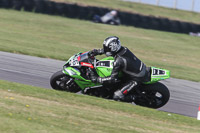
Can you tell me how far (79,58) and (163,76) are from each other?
1.97 m

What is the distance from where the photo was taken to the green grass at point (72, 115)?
5.76m

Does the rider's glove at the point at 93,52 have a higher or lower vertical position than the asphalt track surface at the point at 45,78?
higher

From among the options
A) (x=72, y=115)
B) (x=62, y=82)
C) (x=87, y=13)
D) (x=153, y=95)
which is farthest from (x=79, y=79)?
(x=87, y=13)

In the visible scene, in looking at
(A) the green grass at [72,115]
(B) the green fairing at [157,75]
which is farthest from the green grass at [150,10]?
(A) the green grass at [72,115]

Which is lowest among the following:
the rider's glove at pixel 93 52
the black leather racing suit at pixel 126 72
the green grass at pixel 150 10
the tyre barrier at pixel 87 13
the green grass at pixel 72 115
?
the green grass at pixel 72 115

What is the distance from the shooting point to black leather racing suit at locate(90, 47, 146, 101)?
321 inches

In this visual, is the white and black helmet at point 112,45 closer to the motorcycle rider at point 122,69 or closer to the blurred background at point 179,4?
the motorcycle rider at point 122,69

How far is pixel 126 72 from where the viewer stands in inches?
327

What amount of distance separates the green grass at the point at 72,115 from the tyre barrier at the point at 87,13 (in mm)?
18235

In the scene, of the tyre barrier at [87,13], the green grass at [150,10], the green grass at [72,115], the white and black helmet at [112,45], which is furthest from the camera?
the green grass at [150,10]

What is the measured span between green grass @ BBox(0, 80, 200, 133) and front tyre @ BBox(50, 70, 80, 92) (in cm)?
59

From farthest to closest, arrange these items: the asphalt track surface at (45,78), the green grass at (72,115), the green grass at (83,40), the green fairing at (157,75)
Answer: the green grass at (83,40), the asphalt track surface at (45,78), the green fairing at (157,75), the green grass at (72,115)

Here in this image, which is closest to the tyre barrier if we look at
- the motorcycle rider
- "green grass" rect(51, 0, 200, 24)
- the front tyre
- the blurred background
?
"green grass" rect(51, 0, 200, 24)

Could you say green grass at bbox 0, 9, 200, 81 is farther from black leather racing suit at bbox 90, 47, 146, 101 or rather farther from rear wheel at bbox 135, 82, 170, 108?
black leather racing suit at bbox 90, 47, 146, 101
